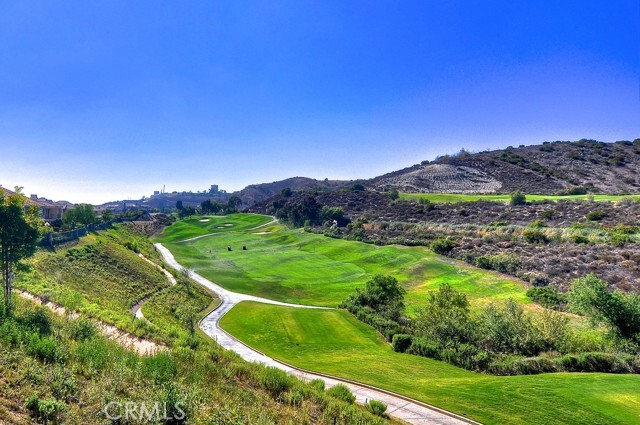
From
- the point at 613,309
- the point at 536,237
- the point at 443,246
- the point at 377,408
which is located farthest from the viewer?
the point at 443,246

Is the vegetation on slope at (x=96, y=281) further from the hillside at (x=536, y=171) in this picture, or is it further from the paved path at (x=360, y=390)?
the hillside at (x=536, y=171)

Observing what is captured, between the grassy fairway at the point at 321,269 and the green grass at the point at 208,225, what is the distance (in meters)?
18.0

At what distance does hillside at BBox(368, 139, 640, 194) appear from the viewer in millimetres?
119812

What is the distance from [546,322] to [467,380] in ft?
33.2

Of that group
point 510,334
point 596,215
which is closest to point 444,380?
point 510,334

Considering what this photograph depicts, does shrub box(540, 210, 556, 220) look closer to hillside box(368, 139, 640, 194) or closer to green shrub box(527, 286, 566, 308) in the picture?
green shrub box(527, 286, 566, 308)

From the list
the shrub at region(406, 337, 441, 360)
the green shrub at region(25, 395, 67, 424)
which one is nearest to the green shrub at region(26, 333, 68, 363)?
the green shrub at region(25, 395, 67, 424)

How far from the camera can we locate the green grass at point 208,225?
383 feet

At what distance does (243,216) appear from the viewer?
144m

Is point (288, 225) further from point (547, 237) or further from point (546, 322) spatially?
point (546, 322)

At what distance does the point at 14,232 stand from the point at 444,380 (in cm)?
2483

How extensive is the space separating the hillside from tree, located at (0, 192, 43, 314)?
127 meters

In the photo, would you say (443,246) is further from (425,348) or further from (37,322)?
(37,322)

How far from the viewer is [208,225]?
134125 mm
